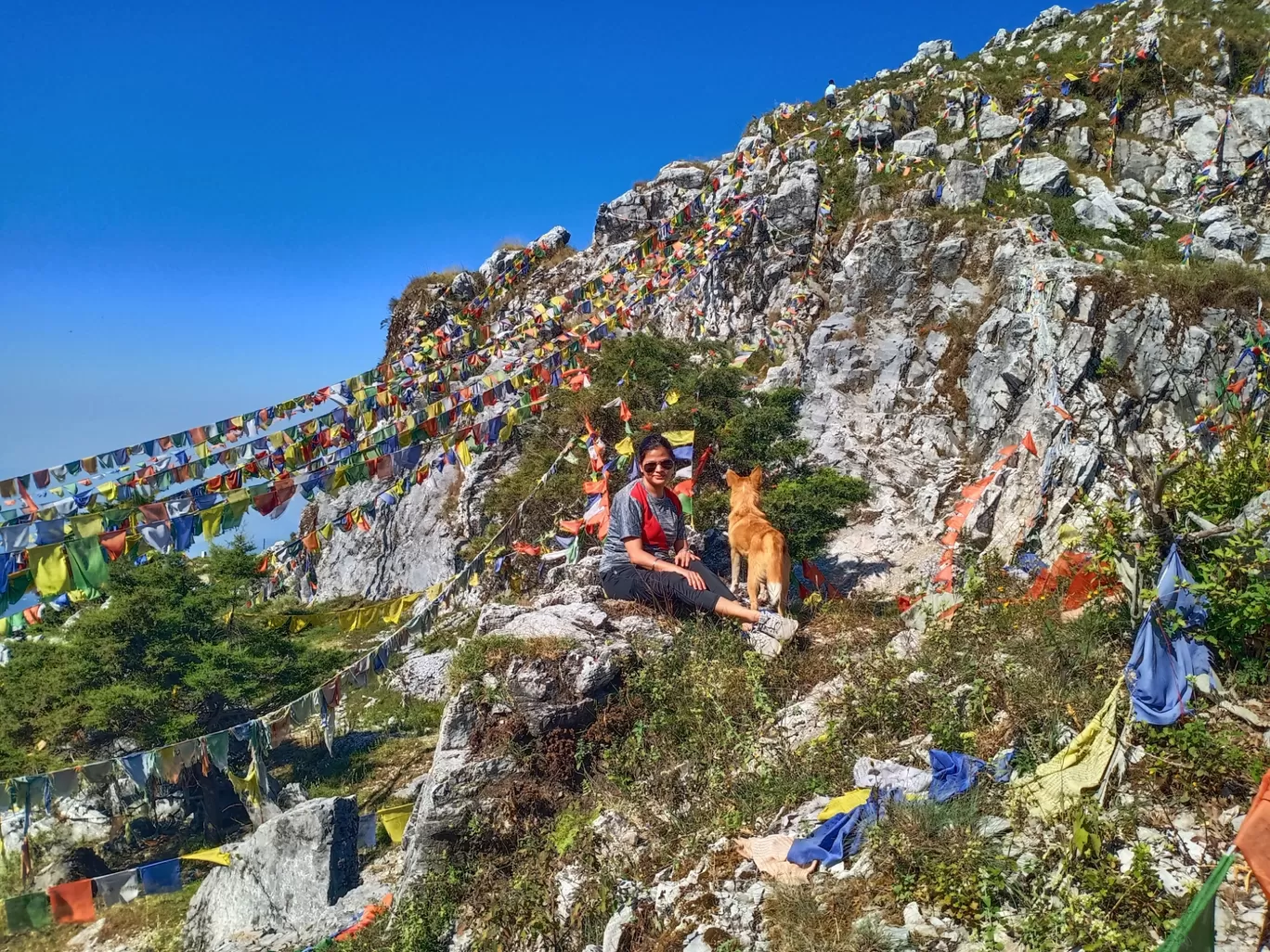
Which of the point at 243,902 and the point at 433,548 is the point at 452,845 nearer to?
the point at 243,902

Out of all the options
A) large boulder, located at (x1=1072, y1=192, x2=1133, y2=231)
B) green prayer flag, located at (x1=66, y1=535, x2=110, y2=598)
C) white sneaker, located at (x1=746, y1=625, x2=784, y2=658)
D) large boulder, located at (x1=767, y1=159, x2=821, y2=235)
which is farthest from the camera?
large boulder, located at (x1=767, y1=159, x2=821, y2=235)

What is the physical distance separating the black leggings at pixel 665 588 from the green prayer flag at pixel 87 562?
248 inches

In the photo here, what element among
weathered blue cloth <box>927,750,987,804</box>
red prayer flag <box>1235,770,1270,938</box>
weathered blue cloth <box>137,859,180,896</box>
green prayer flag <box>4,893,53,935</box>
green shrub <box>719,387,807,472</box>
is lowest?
weathered blue cloth <box>137,859,180,896</box>

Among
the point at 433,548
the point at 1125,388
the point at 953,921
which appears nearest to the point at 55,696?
the point at 433,548

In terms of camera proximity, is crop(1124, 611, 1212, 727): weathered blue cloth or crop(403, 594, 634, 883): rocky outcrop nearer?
crop(1124, 611, 1212, 727): weathered blue cloth

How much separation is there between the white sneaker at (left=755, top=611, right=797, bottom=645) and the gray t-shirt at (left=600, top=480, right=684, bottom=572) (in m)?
1.28

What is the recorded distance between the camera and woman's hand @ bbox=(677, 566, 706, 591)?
24.3 ft

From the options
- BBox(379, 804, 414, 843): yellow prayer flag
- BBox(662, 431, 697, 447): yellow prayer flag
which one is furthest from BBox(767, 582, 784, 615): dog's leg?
BBox(379, 804, 414, 843): yellow prayer flag

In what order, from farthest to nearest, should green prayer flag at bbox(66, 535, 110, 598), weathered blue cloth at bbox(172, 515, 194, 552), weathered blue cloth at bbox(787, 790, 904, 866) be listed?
weathered blue cloth at bbox(172, 515, 194, 552)
green prayer flag at bbox(66, 535, 110, 598)
weathered blue cloth at bbox(787, 790, 904, 866)

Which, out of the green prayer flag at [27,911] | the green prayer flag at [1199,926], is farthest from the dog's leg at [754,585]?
the green prayer flag at [27,911]

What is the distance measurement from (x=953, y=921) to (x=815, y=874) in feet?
2.66

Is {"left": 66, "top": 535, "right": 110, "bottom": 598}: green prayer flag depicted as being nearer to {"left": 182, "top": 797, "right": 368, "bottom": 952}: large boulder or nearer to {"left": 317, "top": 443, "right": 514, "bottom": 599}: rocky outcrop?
{"left": 182, "top": 797, "right": 368, "bottom": 952}: large boulder

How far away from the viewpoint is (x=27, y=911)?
840cm

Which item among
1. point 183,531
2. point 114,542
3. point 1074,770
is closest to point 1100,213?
point 1074,770
